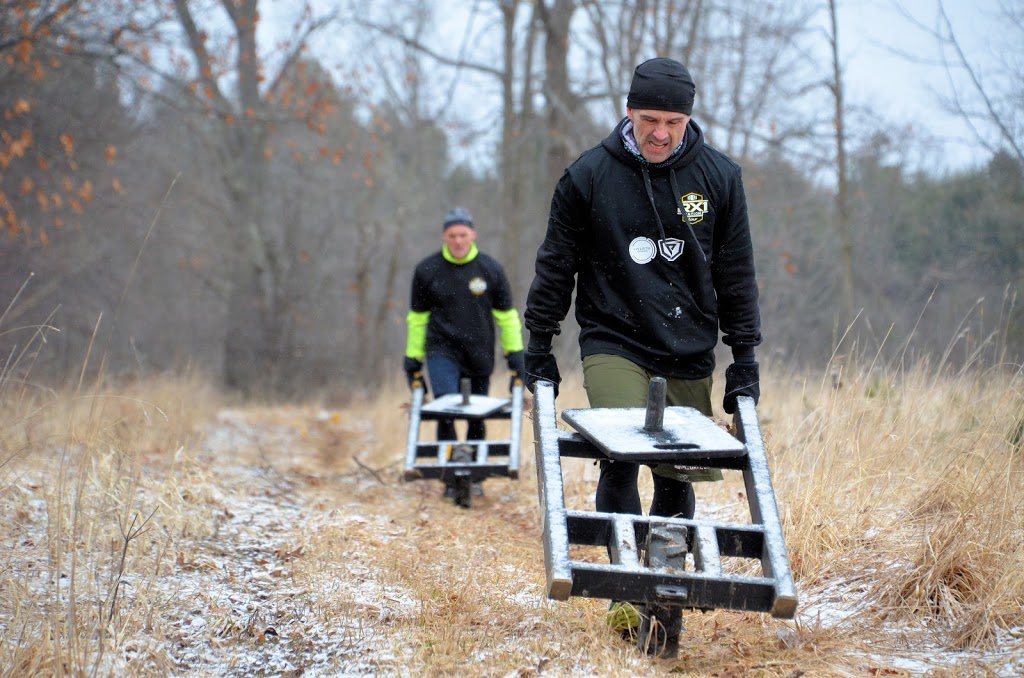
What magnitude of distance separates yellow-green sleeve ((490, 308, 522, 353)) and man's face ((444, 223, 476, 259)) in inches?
20.1

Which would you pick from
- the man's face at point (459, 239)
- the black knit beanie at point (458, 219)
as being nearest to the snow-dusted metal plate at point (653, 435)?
the man's face at point (459, 239)

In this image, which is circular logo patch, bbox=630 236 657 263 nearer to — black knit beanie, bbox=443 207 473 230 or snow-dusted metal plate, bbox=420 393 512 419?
snow-dusted metal plate, bbox=420 393 512 419

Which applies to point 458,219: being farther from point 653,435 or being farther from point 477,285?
point 653,435

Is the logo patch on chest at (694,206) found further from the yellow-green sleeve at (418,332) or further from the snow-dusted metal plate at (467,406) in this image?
the yellow-green sleeve at (418,332)

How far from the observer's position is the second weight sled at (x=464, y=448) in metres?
6.49

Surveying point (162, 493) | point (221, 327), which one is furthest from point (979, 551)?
point (221, 327)

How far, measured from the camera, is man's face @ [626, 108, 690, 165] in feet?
11.2

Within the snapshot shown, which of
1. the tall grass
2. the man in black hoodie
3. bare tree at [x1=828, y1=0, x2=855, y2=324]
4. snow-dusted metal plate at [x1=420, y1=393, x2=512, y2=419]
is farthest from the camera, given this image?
bare tree at [x1=828, y1=0, x2=855, y2=324]

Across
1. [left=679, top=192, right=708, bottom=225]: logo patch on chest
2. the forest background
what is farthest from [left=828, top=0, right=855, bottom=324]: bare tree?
[left=679, top=192, right=708, bottom=225]: logo patch on chest

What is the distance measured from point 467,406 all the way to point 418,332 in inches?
35.1

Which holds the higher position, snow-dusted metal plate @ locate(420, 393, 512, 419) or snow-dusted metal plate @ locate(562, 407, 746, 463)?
snow-dusted metal plate @ locate(562, 407, 746, 463)

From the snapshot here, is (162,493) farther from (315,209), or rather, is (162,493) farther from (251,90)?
(315,209)

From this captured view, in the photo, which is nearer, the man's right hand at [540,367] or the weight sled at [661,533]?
the weight sled at [661,533]

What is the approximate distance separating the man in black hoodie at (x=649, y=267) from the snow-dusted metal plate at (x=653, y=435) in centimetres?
19
